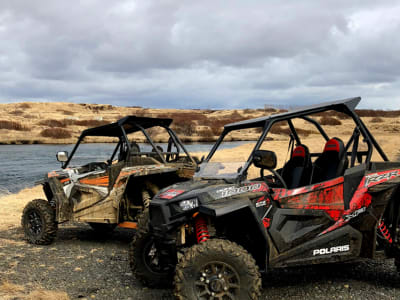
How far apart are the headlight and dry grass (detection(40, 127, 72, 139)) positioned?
155ft

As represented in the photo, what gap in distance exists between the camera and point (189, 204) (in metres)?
4.63

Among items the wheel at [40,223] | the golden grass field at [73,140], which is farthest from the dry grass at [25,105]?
the wheel at [40,223]

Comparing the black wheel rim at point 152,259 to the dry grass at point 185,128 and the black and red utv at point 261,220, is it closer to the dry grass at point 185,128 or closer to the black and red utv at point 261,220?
the black and red utv at point 261,220

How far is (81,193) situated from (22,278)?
92.7 inches

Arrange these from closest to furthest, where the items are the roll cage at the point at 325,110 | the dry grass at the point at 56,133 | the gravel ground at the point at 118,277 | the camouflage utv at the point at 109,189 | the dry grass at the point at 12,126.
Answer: the roll cage at the point at 325,110, the gravel ground at the point at 118,277, the camouflage utv at the point at 109,189, the dry grass at the point at 56,133, the dry grass at the point at 12,126

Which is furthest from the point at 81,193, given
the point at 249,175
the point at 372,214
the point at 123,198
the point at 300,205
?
the point at 372,214

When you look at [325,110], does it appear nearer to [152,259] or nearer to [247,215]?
[247,215]

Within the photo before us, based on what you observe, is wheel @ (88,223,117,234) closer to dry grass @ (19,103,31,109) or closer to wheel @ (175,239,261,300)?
wheel @ (175,239,261,300)

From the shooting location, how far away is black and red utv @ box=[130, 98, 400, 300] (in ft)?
14.3

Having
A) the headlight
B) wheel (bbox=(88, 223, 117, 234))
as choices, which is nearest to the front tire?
wheel (bbox=(88, 223, 117, 234))

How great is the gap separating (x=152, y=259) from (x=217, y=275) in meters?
1.58

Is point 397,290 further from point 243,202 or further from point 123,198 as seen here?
point 123,198

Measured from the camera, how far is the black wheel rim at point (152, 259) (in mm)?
5625

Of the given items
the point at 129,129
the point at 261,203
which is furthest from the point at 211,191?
the point at 129,129
